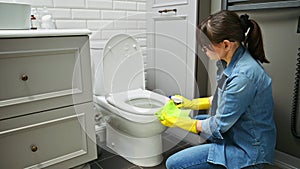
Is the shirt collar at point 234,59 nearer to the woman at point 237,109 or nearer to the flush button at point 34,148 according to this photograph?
the woman at point 237,109

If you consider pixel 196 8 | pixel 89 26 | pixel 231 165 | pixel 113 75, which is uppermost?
pixel 196 8

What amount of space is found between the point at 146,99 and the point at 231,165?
0.73m

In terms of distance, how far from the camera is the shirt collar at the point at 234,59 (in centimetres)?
89

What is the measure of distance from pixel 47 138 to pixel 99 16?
0.92 m

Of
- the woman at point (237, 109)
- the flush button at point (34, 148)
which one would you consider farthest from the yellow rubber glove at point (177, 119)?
the flush button at point (34, 148)

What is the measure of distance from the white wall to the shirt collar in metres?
0.84

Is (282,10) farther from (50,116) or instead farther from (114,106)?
(50,116)

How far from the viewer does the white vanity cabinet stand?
948 mm

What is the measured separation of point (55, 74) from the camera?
105 cm

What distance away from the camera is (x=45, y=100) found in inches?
40.8

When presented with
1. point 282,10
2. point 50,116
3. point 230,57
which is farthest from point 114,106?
point 282,10

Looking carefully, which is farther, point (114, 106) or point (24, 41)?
point (114, 106)

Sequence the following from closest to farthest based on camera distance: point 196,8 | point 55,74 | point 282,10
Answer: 1. point 55,74
2. point 282,10
3. point 196,8

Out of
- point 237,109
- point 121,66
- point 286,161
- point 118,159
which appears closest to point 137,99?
point 121,66
